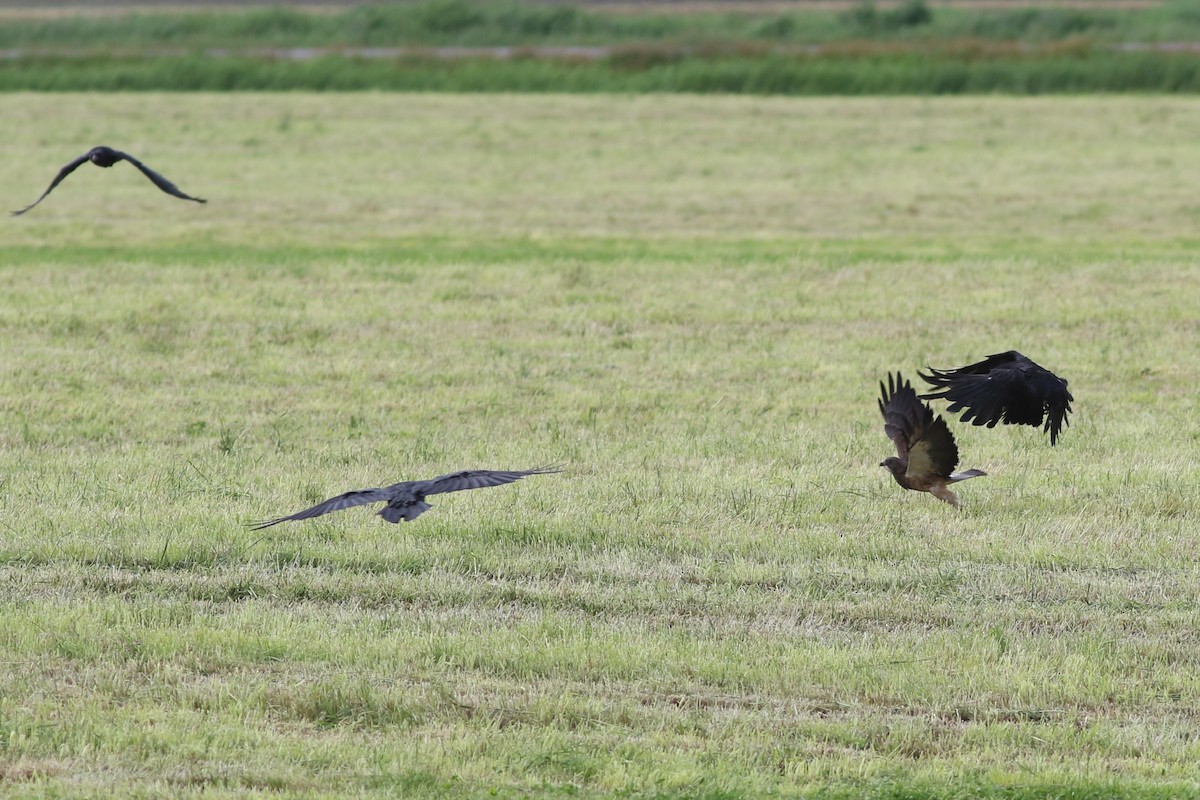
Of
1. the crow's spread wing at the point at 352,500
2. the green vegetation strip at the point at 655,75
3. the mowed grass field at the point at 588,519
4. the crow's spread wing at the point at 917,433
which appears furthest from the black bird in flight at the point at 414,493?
the green vegetation strip at the point at 655,75

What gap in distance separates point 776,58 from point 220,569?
32058mm

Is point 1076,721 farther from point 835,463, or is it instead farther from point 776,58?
point 776,58

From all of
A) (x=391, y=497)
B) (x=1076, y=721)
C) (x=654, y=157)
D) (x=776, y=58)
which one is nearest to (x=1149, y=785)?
(x=1076, y=721)

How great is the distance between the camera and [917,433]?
25.1ft

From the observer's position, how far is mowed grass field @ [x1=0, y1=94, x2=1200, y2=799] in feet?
17.4

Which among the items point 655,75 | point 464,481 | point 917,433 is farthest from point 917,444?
point 655,75

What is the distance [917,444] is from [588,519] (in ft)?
5.23

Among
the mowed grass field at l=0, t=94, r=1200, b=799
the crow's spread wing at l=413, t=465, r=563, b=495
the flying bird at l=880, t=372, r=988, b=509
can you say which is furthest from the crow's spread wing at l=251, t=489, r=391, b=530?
the flying bird at l=880, t=372, r=988, b=509

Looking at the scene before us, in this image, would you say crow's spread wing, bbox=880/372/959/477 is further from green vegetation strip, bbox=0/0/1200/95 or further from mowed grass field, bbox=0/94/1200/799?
green vegetation strip, bbox=0/0/1200/95

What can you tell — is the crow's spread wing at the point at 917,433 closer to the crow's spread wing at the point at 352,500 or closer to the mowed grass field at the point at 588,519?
the mowed grass field at the point at 588,519

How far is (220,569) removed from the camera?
7105 millimetres

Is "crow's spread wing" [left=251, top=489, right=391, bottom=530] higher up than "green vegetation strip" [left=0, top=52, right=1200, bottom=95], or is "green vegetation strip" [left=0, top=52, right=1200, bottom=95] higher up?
"green vegetation strip" [left=0, top=52, right=1200, bottom=95]

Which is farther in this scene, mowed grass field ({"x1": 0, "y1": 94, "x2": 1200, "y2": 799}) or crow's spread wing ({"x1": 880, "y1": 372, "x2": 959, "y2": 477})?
crow's spread wing ({"x1": 880, "y1": 372, "x2": 959, "y2": 477})

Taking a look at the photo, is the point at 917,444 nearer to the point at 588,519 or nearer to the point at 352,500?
the point at 588,519
